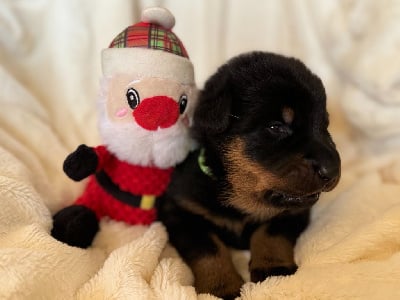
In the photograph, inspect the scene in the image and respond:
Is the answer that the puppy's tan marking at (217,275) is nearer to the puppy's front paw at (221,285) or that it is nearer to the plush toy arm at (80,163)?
the puppy's front paw at (221,285)

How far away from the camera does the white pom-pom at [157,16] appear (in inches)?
57.8

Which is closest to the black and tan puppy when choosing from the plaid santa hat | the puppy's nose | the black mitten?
the puppy's nose

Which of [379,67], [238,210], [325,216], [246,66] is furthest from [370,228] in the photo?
[379,67]

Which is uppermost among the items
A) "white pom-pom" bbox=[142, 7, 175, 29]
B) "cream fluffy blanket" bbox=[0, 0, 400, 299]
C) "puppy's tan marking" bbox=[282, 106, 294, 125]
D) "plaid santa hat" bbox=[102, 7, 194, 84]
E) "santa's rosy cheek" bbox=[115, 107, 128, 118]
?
"white pom-pom" bbox=[142, 7, 175, 29]

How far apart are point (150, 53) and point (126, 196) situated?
0.45 meters

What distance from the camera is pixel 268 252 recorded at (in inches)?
56.6

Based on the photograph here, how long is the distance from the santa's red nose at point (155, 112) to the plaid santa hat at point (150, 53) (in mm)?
72

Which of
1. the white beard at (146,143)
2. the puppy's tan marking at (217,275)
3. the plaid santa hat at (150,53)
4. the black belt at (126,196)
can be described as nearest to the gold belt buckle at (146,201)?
the black belt at (126,196)

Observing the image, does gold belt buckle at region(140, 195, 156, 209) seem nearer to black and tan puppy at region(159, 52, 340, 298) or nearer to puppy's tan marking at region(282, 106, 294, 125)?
black and tan puppy at region(159, 52, 340, 298)

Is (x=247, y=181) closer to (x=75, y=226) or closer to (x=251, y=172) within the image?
(x=251, y=172)

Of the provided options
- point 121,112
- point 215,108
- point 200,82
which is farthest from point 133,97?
point 200,82

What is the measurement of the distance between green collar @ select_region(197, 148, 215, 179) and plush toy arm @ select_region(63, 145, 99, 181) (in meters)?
0.30

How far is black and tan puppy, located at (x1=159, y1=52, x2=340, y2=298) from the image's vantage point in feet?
4.33

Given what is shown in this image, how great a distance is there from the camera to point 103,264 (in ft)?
4.59
